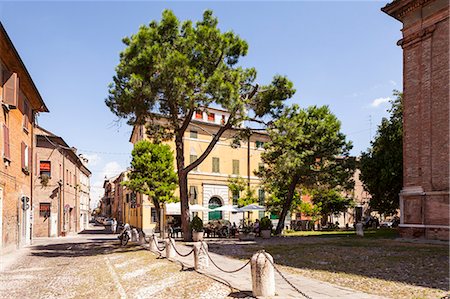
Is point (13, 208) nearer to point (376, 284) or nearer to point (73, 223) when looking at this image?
point (376, 284)

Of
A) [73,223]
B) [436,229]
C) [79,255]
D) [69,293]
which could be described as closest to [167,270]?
[69,293]

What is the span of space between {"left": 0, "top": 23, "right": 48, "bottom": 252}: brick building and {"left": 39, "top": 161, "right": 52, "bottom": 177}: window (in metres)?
9.86

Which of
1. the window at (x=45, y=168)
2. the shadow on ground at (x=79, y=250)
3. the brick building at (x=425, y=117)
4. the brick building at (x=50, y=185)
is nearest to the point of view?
the brick building at (x=425, y=117)

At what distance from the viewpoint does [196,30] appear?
18.2m

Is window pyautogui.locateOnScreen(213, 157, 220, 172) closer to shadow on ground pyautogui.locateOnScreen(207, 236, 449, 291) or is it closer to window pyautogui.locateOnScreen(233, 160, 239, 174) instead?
window pyautogui.locateOnScreen(233, 160, 239, 174)

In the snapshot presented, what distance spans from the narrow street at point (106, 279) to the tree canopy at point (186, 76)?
680 cm

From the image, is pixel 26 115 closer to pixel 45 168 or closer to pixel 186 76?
pixel 186 76

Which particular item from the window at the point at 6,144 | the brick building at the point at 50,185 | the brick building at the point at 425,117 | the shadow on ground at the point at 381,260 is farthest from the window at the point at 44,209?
the brick building at the point at 425,117

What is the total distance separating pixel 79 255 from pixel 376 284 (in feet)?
43.1

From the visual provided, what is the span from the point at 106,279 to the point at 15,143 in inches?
416

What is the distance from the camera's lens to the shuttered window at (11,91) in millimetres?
16359

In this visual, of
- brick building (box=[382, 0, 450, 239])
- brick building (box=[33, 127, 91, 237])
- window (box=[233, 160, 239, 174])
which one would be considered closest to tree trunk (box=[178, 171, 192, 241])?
brick building (box=[382, 0, 450, 239])

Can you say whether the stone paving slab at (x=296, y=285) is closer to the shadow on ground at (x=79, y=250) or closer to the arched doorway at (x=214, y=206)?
the shadow on ground at (x=79, y=250)

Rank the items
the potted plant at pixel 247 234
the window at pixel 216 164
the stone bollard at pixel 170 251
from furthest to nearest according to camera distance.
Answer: the window at pixel 216 164
the potted plant at pixel 247 234
the stone bollard at pixel 170 251
